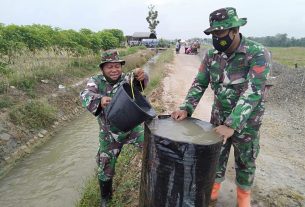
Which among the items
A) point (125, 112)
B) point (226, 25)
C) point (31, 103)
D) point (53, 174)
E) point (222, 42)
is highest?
point (226, 25)

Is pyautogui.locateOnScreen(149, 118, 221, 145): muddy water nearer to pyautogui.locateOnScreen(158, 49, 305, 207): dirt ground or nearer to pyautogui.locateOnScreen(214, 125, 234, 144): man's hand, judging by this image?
pyautogui.locateOnScreen(214, 125, 234, 144): man's hand

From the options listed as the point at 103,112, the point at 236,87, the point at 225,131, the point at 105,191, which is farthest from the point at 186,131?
the point at 105,191

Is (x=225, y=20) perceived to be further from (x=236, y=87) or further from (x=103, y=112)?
(x=103, y=112)

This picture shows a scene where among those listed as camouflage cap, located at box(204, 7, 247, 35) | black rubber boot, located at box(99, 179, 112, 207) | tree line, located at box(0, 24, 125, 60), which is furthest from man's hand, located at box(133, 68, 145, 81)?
tree line, located at box(0, 24, 125, 60)

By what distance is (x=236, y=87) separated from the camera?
2.93m

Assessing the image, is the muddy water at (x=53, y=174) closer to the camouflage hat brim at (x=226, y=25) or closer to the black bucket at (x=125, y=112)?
the black bucket at (x=125, y=112)

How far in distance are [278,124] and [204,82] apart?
533 centimetres

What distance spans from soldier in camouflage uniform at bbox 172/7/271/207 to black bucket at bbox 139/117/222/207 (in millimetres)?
335

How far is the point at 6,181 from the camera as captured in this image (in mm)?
5934

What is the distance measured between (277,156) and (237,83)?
319cm

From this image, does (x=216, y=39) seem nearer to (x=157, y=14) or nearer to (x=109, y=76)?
(x=109, y=76)

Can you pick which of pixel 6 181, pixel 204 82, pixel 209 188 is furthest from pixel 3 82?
pixel 209 188

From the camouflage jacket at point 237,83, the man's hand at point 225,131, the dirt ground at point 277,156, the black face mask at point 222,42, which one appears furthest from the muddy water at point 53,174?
the black face mask at point 222,42

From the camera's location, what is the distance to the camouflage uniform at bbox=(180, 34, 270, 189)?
8.87 ft
